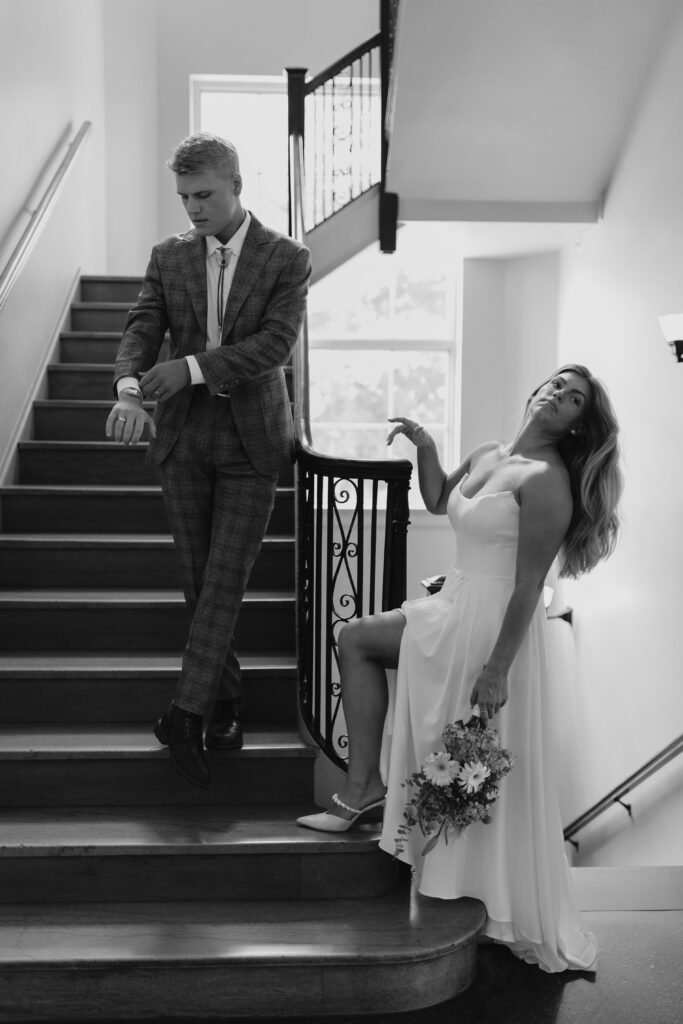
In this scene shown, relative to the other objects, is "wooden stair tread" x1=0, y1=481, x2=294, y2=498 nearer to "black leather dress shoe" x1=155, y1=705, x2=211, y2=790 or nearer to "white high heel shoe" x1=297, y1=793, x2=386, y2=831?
"black leather dress shoe" x1=155, y1=705, x2=211, y2=790

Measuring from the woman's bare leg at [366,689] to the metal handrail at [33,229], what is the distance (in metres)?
2.40

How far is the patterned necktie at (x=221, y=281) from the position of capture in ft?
10.2

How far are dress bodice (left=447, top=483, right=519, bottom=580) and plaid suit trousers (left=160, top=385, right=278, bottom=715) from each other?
25.8 inches

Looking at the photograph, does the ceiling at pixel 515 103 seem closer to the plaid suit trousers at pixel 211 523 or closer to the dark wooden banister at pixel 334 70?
the dark wooden banister at pixel 334 70

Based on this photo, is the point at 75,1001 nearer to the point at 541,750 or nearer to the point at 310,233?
the point at 541,750

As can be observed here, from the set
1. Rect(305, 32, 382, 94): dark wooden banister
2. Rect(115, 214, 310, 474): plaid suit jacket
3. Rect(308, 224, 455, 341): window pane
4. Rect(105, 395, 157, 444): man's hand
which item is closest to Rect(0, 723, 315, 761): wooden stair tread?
Rect(115, 214, 310, 474): plaid suit jacket

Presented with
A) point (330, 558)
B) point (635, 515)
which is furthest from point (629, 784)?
point (330, 558)

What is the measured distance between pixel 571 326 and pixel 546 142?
55.4 inches

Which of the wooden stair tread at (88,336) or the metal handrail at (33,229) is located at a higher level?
the metal handrail at (33,229)

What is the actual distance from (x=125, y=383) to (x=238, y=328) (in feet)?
1.20

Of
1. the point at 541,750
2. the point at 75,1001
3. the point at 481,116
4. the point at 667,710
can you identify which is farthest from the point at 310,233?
the point at 75,1001

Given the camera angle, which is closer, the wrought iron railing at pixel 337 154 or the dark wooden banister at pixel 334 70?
the dark wooden banister at pixel 334 70

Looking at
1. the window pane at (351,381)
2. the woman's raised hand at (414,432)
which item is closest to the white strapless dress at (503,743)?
the woman's raised hand at (414,432)

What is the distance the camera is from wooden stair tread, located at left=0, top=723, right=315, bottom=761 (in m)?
3.27
